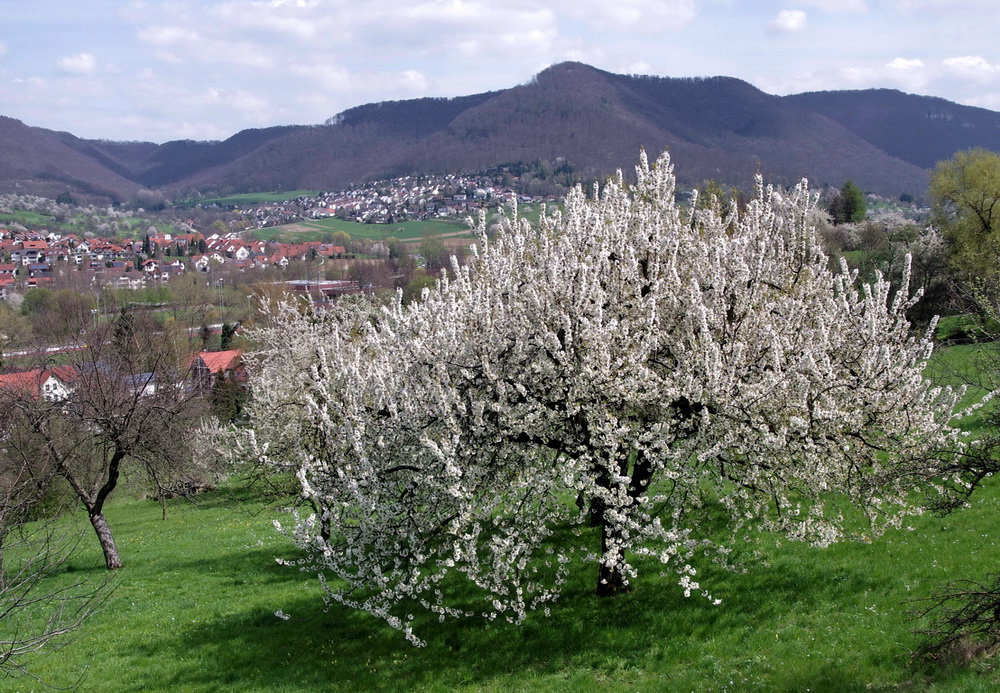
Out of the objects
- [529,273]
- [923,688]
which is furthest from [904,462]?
[529,273]

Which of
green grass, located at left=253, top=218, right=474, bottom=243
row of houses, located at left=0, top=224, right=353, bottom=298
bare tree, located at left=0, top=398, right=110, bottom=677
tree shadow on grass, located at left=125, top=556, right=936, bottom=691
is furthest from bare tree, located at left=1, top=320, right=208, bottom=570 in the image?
green grass, located at left=253, top=218, right=474, bottom=243

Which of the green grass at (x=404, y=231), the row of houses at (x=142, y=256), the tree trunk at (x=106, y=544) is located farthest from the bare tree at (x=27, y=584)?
the green grass at (x=404, y=231)

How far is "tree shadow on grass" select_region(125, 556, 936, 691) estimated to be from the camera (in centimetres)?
1201

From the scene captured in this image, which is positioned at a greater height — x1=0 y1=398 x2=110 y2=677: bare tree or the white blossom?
the white blossom

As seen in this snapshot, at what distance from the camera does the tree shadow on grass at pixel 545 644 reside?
39.4 ft

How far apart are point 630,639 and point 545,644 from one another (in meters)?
1.59

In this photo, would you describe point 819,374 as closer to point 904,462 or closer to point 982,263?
point 904,462

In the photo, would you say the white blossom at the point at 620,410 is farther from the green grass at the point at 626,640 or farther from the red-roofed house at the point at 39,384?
the red-roofed house at the point at 39,384

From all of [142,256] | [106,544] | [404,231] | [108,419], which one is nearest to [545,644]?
[108,419]

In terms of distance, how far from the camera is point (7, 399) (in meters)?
21.2

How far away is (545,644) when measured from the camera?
42.0 ft

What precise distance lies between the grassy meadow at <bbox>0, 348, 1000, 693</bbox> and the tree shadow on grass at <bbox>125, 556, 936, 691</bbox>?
3 centimetres

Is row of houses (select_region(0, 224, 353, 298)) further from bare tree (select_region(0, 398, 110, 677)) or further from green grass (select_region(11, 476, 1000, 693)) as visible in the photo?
green grass (select_region(11, 476, 1000, 693))

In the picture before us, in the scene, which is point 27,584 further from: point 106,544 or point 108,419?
point 108,419
